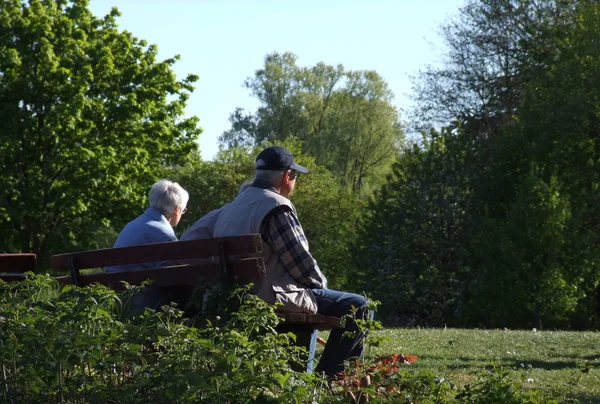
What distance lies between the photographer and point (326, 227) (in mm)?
48750

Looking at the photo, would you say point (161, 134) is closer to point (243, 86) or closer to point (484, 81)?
point (484, 81)

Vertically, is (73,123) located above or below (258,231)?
above

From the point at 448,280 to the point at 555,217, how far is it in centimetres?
365

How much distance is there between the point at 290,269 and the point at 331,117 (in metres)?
54.5

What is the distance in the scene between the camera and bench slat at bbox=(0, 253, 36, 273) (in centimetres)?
884

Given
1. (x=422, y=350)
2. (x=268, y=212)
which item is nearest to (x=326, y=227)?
(x=422, y=350)

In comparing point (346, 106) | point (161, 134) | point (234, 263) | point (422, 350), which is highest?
point (346, 106)

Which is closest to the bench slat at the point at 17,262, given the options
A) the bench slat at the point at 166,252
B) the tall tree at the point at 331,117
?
the bench slat at the point at 166,252

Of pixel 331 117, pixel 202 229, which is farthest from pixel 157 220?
pixel 331 117

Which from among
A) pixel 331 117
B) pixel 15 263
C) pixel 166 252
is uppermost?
pixel 331 117

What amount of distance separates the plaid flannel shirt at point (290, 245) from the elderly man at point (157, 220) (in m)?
1.83

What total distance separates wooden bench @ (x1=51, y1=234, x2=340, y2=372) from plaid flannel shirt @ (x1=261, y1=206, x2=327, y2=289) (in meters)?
0.15

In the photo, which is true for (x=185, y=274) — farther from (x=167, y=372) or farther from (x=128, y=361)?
(x=167, y=372)

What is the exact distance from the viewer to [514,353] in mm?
11594
